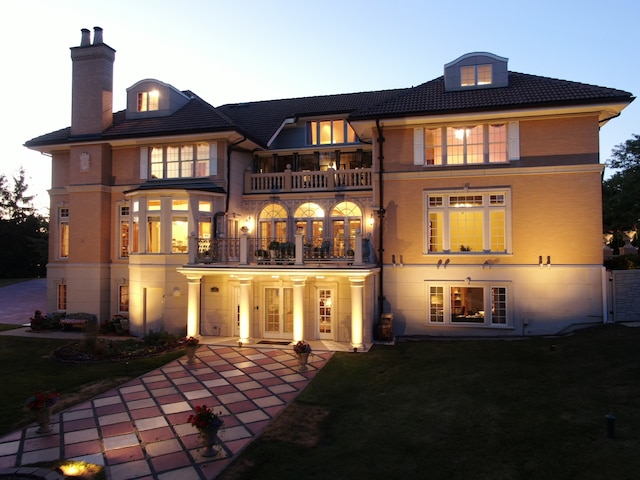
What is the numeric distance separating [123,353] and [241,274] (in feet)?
17.7

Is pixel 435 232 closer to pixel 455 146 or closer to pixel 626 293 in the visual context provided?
pixel 455 146

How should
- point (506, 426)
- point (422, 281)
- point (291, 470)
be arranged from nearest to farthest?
1. point (291, 470)
2. point (506, 426)
3. point (422, 281)

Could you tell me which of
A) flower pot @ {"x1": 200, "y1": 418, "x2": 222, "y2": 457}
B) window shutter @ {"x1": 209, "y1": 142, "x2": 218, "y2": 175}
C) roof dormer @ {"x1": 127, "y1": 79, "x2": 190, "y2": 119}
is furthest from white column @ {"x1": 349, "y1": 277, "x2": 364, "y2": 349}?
roof dormer @ {"x1": 127, "y1": 79, "x2": 190, "y2": 119}

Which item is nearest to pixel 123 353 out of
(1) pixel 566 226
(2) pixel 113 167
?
(2) pixel 113 167

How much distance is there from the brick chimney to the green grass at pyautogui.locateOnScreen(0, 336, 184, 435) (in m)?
11.5

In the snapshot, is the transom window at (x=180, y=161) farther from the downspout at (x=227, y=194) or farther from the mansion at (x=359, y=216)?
the downspout at (x=227, y=194)

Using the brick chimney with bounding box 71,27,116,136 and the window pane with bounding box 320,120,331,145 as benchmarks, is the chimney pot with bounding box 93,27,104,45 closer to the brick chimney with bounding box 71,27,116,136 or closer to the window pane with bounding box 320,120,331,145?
the brick chimney with bounding box 71,27,116,136

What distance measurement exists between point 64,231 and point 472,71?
22.9 metres

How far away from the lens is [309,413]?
9984 mm

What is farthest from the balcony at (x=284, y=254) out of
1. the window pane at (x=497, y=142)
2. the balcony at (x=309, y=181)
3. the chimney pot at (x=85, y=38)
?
the chimney pot at (x=85, y=38)

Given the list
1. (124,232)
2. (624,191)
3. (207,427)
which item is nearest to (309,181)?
(124,232)

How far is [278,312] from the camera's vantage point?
18000mm

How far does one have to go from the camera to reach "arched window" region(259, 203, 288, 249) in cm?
2100

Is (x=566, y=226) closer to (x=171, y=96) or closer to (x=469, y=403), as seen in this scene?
(x=469, y=403)
